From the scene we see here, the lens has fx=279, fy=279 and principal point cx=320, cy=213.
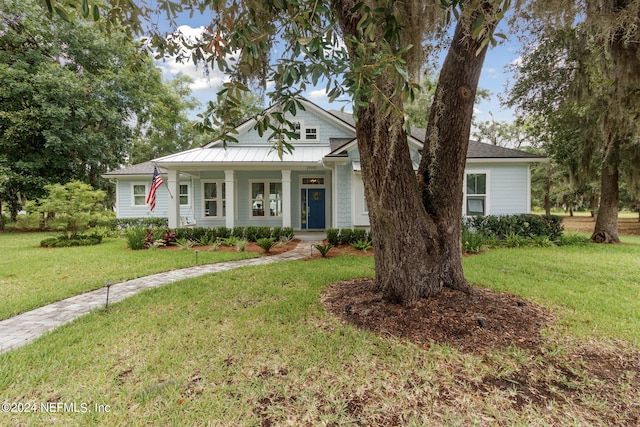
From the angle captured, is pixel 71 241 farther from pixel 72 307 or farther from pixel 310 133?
pixel 310 133

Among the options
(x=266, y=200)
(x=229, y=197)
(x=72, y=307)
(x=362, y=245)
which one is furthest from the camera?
(x=266, y=200)

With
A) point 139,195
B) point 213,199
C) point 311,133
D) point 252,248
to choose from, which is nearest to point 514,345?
point 252,248

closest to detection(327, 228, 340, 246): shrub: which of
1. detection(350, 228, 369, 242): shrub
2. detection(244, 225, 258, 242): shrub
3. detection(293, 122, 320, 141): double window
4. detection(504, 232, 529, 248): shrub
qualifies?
detection(350, 228, 369, 242): shrub

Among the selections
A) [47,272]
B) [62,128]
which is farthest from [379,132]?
[62,128]

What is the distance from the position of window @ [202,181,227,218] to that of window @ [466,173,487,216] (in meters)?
10.8

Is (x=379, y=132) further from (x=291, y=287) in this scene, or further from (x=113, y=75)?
(x=113, y=75)

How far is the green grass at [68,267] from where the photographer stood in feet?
15.5

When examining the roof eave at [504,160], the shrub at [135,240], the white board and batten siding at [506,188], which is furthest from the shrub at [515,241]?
the shrub at [135,240]

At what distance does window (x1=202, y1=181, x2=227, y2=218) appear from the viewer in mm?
13430

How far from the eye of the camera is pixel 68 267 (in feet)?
22.2

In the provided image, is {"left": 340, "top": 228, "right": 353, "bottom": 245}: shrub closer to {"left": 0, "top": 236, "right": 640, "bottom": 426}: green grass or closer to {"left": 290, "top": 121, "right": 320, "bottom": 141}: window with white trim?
{"left": 0, "top": 236, "right": 640, "bottom": 426}: green grass

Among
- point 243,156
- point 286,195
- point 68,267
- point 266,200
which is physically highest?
point 243,156

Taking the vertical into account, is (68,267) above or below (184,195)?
below

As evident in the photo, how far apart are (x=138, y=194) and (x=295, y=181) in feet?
29.1
